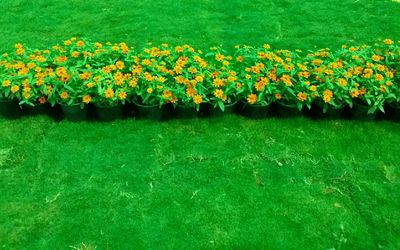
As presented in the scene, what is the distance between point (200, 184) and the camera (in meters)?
3.87

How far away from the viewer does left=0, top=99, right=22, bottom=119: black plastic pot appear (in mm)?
4510

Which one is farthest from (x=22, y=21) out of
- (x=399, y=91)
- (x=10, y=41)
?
(x=399, y=91)

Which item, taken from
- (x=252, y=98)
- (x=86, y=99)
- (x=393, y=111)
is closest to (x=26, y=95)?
(x=86, y=99)

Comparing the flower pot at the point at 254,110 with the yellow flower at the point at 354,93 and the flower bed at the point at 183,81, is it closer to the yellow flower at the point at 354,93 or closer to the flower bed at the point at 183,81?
the flower bed at the point at 183,81

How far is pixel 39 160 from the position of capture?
405cm

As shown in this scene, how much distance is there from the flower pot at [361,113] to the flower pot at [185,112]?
176 cm

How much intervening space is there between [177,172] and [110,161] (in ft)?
2.18

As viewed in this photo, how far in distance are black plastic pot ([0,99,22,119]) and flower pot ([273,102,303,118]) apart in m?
2.85

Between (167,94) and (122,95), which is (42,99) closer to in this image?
(122,95)

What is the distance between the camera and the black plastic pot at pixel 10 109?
4510 millimetres

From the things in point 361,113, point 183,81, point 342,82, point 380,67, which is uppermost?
point 380,67

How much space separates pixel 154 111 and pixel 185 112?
34 centimetres

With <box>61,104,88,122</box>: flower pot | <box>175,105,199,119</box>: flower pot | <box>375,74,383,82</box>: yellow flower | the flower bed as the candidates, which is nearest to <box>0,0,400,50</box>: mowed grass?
the flower bed

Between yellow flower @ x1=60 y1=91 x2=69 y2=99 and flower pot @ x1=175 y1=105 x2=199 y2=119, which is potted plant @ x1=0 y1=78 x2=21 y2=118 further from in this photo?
flower pot @ x1=175 y1=105 x2=199 y2=119
